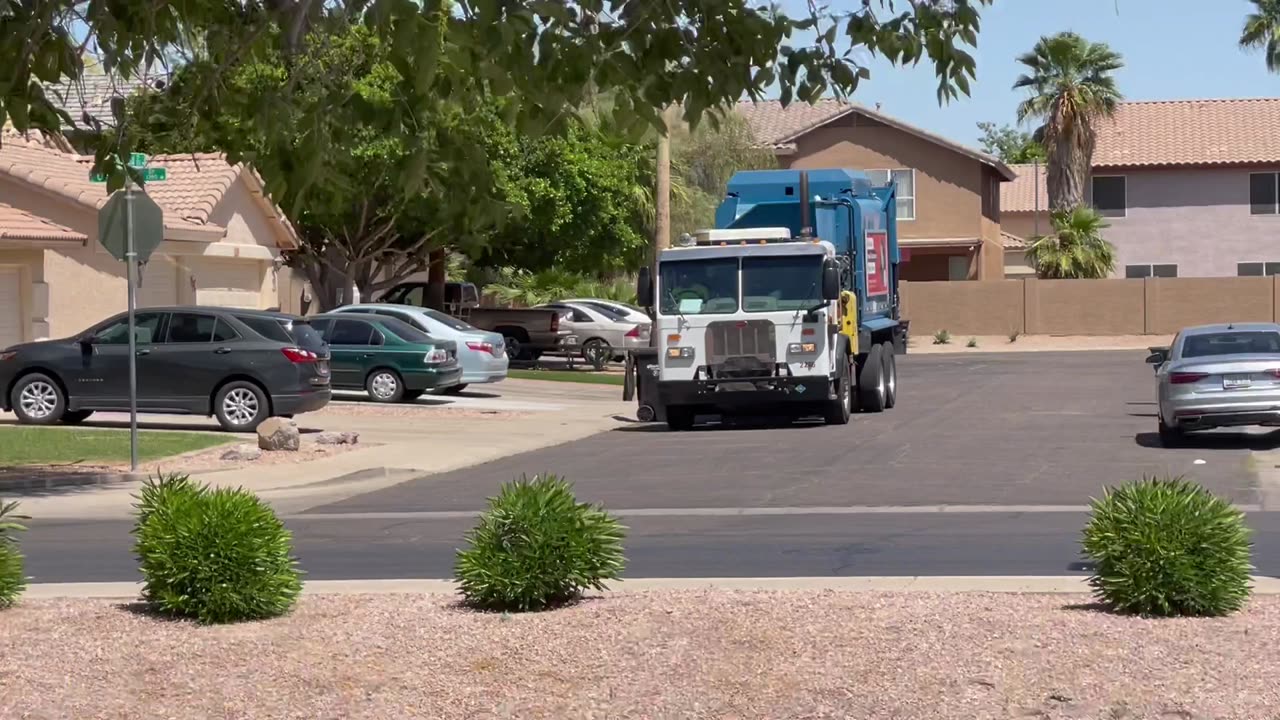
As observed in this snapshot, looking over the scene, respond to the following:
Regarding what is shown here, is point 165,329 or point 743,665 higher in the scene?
point 165,329

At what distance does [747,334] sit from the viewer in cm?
2362

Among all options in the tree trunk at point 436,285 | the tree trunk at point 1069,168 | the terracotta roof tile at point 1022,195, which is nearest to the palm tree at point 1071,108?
the tree trunk at point 1069,168

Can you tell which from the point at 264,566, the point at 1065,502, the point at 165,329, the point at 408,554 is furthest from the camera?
the point at 165,329

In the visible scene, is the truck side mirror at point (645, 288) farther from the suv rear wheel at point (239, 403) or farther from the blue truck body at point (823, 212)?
the suv rear wheel at point (239, 403)

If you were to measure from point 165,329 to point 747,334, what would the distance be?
7887 millimetres

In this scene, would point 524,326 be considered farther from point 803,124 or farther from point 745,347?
point 803,124

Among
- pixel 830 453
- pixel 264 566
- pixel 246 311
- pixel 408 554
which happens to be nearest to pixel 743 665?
pixel 264 566

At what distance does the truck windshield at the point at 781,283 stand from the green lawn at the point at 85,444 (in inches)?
287

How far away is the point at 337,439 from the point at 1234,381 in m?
11.0

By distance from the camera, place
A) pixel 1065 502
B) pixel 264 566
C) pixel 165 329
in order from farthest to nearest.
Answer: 1. pixel 165 329
2. pixel 1065 502
3. pixel 264 566

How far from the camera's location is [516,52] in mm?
6496

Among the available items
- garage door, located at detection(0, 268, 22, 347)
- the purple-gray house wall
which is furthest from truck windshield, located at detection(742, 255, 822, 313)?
the purple-gray house wall

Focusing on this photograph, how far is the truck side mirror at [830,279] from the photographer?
22.9m

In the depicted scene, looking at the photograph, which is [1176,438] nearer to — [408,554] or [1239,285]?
[408,554]
